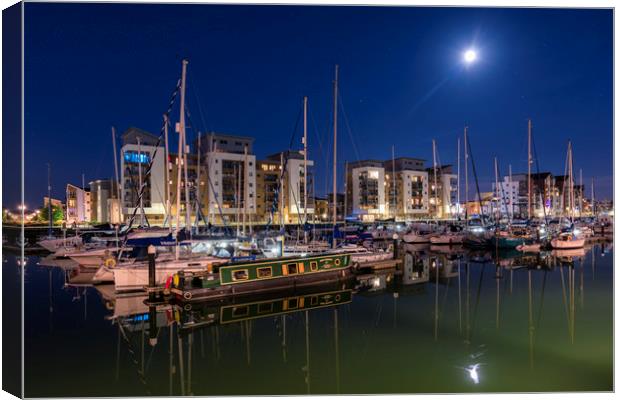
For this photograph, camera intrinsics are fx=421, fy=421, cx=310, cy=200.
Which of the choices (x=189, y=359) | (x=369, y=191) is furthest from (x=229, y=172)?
(x=189, y=359)

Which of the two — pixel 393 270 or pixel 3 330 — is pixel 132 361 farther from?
pixel 393 270

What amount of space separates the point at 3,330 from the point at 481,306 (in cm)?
1067

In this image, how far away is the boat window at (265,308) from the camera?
1130cm

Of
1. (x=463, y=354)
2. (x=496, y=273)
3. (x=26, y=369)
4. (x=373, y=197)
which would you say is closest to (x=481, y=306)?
(x=463, y=354)

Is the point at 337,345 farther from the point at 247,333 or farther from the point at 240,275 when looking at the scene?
the point at 240,275

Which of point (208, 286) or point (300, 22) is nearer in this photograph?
point (300, 22)

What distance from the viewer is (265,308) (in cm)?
1164

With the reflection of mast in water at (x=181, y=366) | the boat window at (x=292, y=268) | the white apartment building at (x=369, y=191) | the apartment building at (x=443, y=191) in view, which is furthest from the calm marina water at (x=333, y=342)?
the apartment building at (x=443, y=191)

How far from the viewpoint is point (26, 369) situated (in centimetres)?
712

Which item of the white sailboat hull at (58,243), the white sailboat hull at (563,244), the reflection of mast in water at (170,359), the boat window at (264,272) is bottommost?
the reflection of mast in water at (170,359)

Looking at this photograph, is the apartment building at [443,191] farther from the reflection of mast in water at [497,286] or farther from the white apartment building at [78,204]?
the reflection of mast in water at [497,286]

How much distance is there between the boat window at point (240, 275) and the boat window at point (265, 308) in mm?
1336

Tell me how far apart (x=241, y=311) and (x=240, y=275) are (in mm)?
1909

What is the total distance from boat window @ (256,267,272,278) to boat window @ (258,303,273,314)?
149 centimetres
